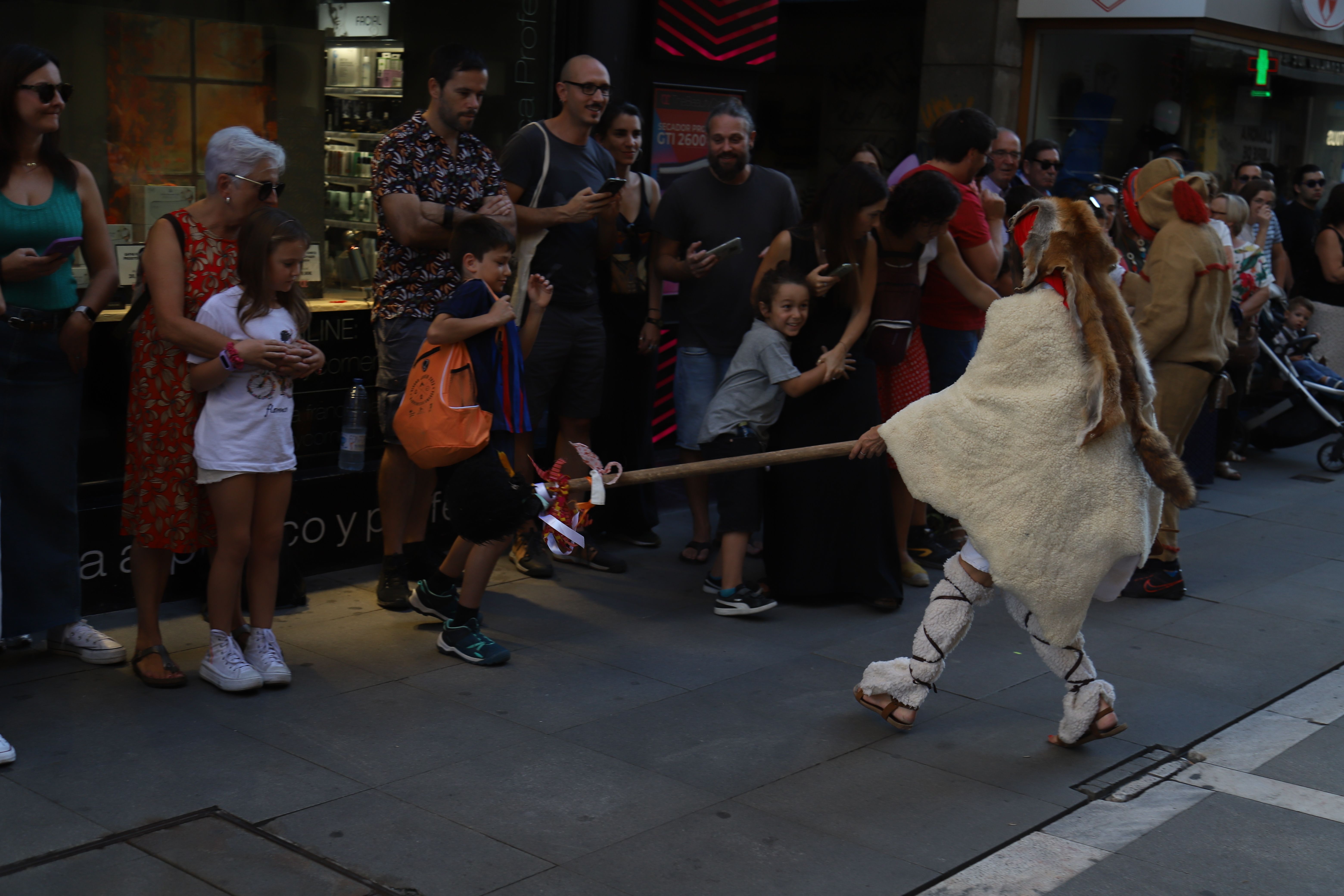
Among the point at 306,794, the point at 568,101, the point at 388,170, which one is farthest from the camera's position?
the point at 568,101

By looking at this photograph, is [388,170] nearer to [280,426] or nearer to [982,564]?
[280,426]

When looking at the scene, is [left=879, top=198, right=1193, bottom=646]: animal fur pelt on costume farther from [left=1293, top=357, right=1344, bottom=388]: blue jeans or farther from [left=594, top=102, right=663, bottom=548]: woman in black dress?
[left=1293, top=357, right=1344, bottom=388]: blue jeans

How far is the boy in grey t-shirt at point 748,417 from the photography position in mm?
5812

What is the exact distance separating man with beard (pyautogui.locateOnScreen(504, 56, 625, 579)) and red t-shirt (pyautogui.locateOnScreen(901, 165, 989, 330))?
5.06 ft

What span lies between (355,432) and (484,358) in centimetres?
85

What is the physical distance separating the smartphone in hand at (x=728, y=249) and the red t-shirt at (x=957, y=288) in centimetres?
95

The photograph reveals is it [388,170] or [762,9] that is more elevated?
[762,9]

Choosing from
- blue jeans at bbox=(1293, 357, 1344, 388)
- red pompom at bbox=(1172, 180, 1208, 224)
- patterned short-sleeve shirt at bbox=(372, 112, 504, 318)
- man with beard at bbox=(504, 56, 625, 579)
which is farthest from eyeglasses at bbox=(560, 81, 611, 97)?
blue jeans at bbox=(1293, 357, 1344, 388)

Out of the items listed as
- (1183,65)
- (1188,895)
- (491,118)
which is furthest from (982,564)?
(1183,65)

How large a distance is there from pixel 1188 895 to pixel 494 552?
2.63m

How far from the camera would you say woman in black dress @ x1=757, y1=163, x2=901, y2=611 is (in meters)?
5.89

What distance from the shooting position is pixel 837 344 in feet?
19.3

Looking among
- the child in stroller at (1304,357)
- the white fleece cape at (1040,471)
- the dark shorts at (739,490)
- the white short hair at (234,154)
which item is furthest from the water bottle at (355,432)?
the child in stroller at (1304,357)

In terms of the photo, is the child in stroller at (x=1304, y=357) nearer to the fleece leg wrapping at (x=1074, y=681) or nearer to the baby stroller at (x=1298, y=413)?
the baby stroller at (x=1298, y=413)
